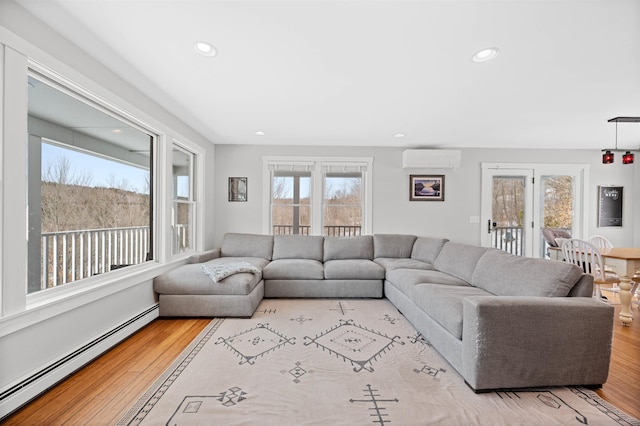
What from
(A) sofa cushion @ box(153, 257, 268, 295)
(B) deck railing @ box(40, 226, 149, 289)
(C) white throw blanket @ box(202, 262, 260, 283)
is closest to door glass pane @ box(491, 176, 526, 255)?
(C) white throw blanket @ box(202, 262, 260, 283)

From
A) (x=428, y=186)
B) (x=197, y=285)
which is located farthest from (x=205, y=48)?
(x=428, y=186)

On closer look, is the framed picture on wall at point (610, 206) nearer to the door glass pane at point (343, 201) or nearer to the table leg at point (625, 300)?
the table leg at point (625, 300)

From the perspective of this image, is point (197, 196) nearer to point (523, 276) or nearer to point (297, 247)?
point (297, 247)

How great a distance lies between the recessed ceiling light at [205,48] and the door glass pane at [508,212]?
4.90 meters

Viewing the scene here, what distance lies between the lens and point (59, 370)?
1756 mm

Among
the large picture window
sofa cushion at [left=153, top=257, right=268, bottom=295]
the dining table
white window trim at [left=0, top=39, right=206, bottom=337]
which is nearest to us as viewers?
white window trim at [left=0, top=39, right=206, bottom=337]

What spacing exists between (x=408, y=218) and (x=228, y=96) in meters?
3.48

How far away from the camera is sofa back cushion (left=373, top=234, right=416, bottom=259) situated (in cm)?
424

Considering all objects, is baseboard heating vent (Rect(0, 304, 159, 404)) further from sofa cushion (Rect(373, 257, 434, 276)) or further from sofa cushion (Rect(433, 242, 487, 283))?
sofa cushion (Rect(433, 242, 487, 283))

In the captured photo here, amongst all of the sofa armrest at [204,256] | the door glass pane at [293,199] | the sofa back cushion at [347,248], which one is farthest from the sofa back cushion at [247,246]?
the sofa back cushion at [347,248]

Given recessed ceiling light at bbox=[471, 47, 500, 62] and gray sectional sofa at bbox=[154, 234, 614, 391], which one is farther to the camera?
recessed ceiling light at bbox=[471, 47, 500, 62]

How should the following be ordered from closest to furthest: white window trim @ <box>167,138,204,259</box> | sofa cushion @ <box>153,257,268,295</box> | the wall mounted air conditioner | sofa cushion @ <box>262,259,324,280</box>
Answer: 1. sofa cushion @ <box>153,257,268,295</box>
2. sofa cushion @ <box>262,259,324,280</box>
3. white window trim @ <box>167,138,204,259</box>
4. the wall mounted air conditioner

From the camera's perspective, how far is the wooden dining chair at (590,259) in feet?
9.84

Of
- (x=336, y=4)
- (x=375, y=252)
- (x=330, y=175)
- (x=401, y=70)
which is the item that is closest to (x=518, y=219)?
(x=375, y=252)
